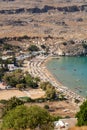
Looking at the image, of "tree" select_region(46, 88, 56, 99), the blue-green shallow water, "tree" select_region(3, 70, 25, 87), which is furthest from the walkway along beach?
"tree" select_region(3, 70, 25, 87)

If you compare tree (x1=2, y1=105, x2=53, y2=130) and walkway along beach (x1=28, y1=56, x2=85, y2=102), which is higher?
tree (x1=2, y1=105, x2=53, y2=130)

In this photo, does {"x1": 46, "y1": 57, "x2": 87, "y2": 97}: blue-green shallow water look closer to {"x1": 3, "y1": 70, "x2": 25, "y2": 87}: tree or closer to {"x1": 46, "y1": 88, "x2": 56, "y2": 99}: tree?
{"x1": 46, "y1": 88, "x2": 56, "y2": 99}: tree

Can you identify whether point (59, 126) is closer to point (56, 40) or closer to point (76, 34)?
point (56, 40)

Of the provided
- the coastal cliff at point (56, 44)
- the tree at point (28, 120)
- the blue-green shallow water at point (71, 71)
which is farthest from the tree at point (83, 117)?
the coastal cliff at point (56, 44)

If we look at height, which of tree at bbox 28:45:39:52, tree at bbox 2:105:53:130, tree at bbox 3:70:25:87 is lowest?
tree at bbox 28:45:39:52

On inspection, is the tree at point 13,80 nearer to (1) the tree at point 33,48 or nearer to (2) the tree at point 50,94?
(2) the tree at point 50,94

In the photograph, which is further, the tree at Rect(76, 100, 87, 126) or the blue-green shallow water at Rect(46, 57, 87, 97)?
the blue-green shallow water at Rect(46, 57, 87, 97)
